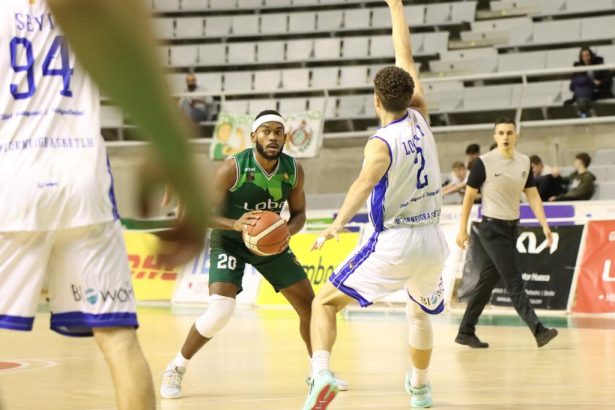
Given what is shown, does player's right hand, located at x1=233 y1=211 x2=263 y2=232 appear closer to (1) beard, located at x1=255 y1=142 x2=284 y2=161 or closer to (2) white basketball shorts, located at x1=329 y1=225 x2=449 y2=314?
(1) beard, located at x1=255 y1=142 x2=284 y2=161

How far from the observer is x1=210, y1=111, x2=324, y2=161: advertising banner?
1788 cm

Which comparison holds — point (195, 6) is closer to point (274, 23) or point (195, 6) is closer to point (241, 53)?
point (241, 53)

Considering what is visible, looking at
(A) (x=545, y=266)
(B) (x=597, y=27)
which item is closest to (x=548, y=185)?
(A) (x=545, y=266)

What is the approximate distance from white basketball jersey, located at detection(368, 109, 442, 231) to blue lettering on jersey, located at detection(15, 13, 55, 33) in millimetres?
2954

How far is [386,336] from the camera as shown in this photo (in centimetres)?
1100

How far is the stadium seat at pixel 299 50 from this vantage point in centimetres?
2183

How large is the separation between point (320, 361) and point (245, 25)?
726 inches

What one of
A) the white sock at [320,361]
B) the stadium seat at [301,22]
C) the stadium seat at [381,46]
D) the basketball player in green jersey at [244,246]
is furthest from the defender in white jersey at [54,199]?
the stadium seat at [301,22]

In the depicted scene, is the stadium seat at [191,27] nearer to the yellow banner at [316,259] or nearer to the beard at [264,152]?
the yellow banner at [316,259]

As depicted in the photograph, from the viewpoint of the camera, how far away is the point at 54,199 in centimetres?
324

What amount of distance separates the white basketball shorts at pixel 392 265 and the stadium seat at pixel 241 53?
16816 millimetres

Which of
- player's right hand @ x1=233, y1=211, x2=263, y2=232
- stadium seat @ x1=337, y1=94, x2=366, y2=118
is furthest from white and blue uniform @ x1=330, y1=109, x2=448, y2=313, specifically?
stadium seat @ x1=337, y1=94, x2=366, y2=118

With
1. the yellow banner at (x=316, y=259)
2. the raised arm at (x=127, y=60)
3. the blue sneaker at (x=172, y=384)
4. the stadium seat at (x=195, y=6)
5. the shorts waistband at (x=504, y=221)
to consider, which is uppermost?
the stadium seat at (x=195, y=6)

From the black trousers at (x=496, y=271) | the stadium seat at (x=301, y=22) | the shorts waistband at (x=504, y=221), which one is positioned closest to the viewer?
the black trousers at (x=496, y=271)
